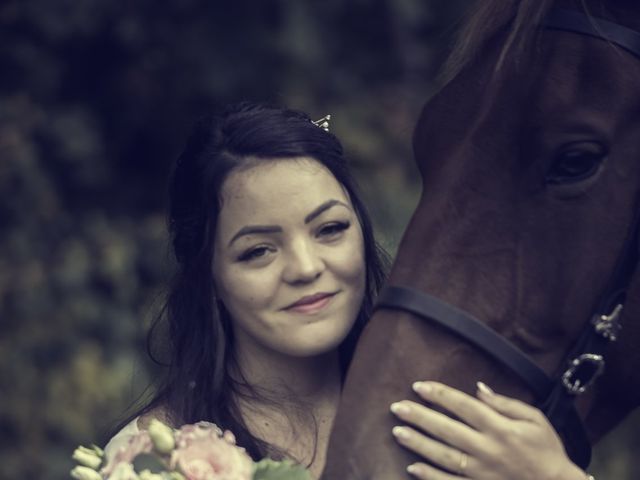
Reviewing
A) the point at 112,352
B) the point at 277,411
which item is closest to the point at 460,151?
the point at 277,411

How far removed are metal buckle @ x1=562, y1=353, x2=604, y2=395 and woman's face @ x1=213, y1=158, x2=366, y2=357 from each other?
408 mm

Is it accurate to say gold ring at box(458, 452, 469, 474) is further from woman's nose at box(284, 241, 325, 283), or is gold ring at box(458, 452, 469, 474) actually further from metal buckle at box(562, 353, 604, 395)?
woman's nose at box(284, 241, 325, 283)

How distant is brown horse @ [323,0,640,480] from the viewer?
173cm

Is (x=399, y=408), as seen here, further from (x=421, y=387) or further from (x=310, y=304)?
(x=310, y=304)

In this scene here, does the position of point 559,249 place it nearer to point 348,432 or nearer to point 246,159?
point 348,432

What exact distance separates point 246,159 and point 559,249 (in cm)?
60

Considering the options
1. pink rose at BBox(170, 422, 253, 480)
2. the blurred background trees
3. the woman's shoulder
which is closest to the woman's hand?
pink rose at BBox(170, 422, 253, 480)

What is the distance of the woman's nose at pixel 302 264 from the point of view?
1.96 metres

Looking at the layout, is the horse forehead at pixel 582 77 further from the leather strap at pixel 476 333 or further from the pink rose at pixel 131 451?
the pink rose at pixel 131 451

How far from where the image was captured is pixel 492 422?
1.66m

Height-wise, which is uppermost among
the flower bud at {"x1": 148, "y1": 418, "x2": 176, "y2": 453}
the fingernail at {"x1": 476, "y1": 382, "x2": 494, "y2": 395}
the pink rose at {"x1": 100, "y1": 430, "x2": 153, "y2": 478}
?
the fingernail at {"x1": 476, "y1": 382, "x2": 494, "y2": 395}

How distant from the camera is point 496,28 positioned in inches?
74.3

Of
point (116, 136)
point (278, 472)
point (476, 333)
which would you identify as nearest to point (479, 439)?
point (476, 333)

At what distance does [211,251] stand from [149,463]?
546 mm
